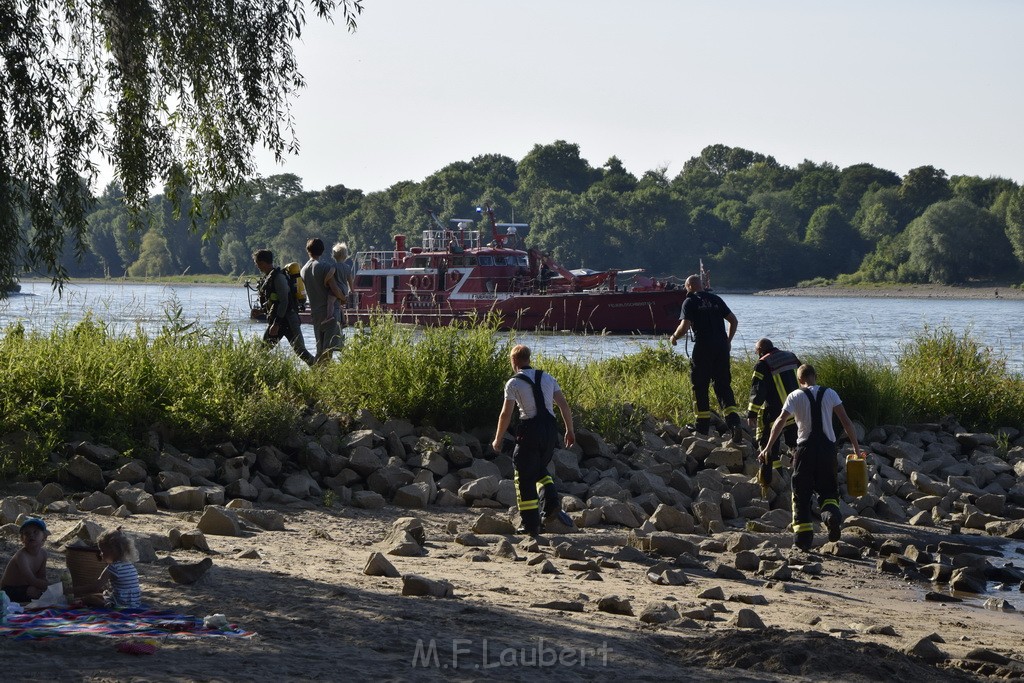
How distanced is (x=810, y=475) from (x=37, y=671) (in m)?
6.36

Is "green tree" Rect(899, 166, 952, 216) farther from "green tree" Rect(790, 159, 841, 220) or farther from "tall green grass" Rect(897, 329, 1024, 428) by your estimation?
"tall green grass" Rect(897, 329, 1024, 428)

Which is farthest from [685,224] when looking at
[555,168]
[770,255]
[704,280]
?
[704,280]

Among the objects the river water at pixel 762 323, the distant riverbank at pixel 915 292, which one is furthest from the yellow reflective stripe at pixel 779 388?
the distant riverbank at pixel 915 292

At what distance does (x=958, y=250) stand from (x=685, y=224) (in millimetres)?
→ 26586

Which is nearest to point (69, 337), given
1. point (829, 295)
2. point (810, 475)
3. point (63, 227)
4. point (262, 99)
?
point (63, 227)

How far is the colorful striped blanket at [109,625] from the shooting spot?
5770 millimetres

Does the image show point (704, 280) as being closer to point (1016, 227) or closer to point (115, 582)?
point (115, 582)

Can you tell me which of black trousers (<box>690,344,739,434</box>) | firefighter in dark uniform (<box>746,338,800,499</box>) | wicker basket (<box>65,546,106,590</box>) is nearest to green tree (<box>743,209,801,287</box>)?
black trousers (<box>690,344,739,434</box>)

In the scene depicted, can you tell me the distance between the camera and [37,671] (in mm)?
5188

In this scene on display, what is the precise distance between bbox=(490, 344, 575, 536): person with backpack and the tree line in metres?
81.9

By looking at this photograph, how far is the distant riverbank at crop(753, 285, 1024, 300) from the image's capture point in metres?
94.9

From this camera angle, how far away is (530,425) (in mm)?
9570

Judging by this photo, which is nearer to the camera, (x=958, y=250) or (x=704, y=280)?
(x=704, y=280)

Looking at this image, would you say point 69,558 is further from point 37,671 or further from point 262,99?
point 262,99
